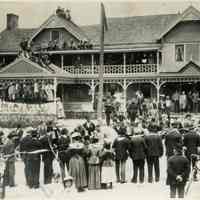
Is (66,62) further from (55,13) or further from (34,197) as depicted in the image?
(34,197)

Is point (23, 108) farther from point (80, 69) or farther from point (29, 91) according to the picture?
point (80, 69)

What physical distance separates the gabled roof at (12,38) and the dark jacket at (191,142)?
22004 millimetres

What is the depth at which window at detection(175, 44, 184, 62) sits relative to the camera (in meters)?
27.3

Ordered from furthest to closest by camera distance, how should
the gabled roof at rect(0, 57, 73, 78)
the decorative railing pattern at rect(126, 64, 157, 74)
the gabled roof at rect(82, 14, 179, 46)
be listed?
1. the gabled roof at rect(82, 14, 179, 46)
2. the decorative railing pattern at rect(126, 64, 157, 74)
3. the gabled roof at rect(0, 57, 73, 78)

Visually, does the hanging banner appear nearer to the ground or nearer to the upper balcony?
the upper balcony

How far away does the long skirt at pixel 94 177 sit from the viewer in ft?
31.9

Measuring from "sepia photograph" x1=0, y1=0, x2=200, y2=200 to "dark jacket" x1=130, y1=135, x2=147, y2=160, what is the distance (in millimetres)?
22

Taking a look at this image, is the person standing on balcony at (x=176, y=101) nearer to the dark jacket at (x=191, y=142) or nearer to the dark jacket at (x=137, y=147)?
the dark jacket at (x=191, y=142)

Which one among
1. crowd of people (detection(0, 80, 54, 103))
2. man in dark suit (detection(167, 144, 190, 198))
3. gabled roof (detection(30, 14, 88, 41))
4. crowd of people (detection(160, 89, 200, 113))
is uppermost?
gabled roof (detection(30, 14, 88, 41))

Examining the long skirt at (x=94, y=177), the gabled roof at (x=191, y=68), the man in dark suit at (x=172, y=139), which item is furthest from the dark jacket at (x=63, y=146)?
the gabled roof at (x=191, y=68)

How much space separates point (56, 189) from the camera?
10.0 m

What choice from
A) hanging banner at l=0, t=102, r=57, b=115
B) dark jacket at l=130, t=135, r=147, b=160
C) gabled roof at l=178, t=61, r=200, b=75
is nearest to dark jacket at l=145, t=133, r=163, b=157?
dark jacket at l=130, t=135, r=147, b=160

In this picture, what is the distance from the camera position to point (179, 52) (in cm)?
2742

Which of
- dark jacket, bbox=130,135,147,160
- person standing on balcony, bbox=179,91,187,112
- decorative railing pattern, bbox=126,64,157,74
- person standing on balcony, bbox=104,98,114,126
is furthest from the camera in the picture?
decorative railing pattern, bbox=126,64,157,74
